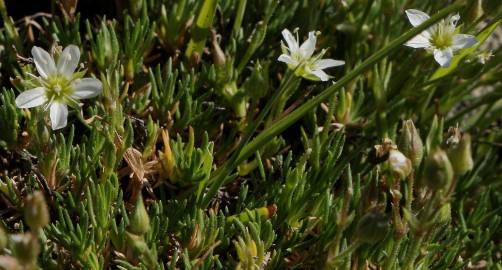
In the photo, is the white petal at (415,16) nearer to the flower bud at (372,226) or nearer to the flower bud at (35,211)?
Result: the flower bud at (372,226)

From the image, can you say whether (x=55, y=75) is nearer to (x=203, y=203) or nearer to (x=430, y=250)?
(x=203, y=203)

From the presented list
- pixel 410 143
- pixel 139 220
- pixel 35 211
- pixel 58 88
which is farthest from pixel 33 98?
pixel 410 143

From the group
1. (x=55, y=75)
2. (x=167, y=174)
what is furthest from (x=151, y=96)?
(x=55, y=75)

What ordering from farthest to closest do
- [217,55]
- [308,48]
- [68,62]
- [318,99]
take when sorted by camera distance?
[217,55] < [308,48] < [68,62] < [318,99]

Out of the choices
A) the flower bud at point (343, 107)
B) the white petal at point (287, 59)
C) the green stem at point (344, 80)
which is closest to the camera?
the green stem at point (344, 80)

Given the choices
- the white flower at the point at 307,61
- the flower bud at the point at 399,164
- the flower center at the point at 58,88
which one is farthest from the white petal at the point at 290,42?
the flower center at the point at 58,88

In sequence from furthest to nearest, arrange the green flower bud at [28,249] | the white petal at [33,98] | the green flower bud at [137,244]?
1. the white petal at [33,98]
2. the green flower bud at [137,244]
3. the green flower bud at [28,249]

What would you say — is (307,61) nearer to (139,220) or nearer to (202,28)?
(202,28)
